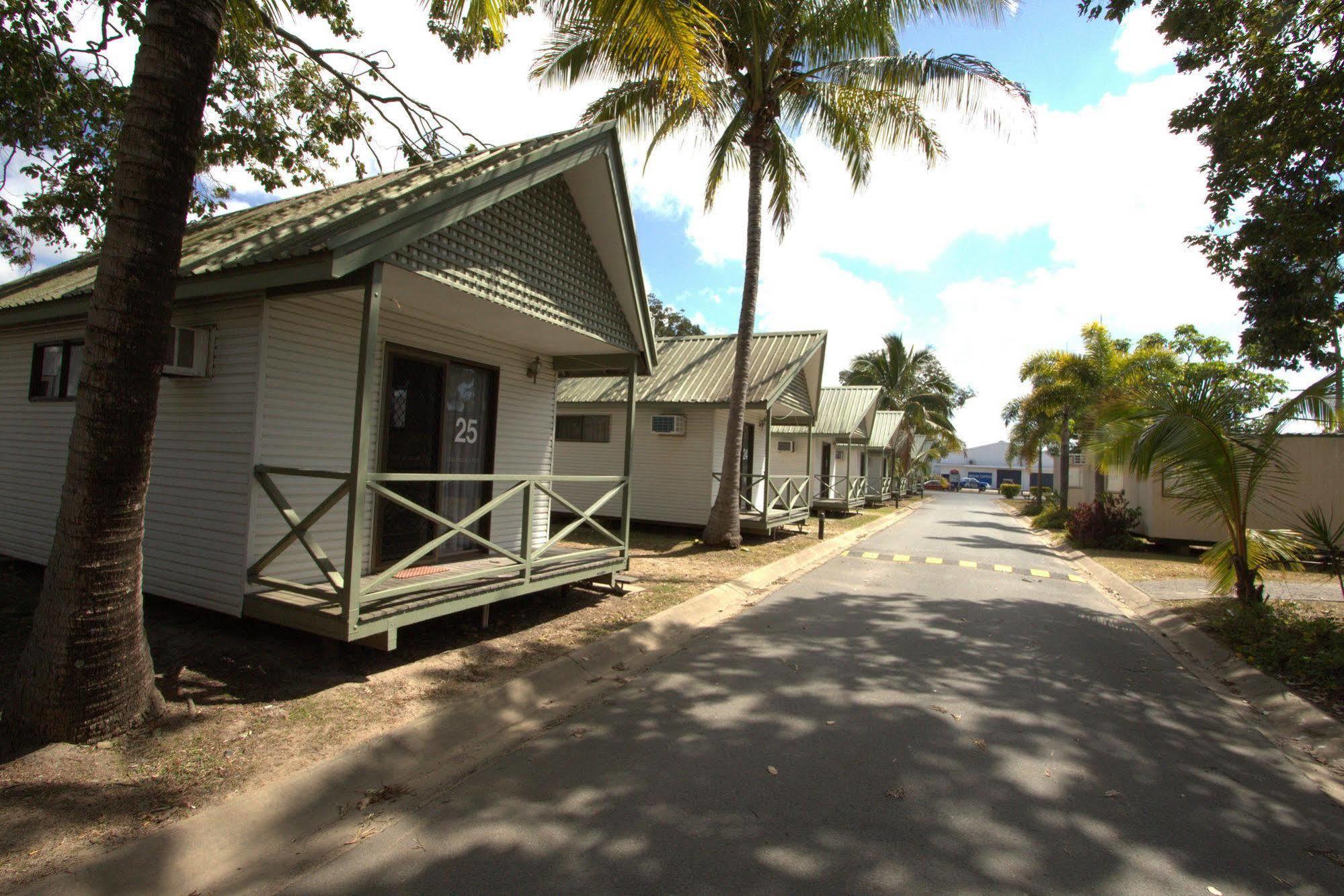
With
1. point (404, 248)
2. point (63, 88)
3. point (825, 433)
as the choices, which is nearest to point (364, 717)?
point (404, 248)

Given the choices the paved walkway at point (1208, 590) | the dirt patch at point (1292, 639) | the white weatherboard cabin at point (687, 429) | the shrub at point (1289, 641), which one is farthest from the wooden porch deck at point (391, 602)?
the paved walkway at point (1208, 590)

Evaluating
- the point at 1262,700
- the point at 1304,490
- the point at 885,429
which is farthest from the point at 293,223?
the point at 885,429

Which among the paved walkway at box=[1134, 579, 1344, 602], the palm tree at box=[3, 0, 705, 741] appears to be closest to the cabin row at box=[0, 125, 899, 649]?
the palm tree at box=[3, 0, 705, 741]

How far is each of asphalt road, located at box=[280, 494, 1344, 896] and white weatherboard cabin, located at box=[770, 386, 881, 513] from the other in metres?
16.6

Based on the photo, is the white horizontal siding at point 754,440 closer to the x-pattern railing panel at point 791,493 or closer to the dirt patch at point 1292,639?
the x-pattern railing panel at point 791,493

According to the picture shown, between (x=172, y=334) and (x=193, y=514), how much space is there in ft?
4.92

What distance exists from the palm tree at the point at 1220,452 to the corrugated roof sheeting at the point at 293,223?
7.62 m

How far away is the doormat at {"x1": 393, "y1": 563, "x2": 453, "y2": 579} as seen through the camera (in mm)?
6629

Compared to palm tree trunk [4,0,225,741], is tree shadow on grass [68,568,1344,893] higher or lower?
lower

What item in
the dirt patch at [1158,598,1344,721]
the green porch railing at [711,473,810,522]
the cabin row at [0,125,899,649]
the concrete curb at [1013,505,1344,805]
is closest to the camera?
the concrete curb at [1013,505,1344,805]

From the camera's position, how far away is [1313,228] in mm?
7289

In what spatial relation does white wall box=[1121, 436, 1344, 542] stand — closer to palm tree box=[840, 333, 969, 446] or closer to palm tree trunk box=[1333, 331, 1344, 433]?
palm tree trunk box=[1333, 331, 1344, 433]

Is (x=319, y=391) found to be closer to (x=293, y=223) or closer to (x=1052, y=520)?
(x=293, y=223)

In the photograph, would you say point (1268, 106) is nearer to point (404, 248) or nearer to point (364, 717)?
point (404, 248)
